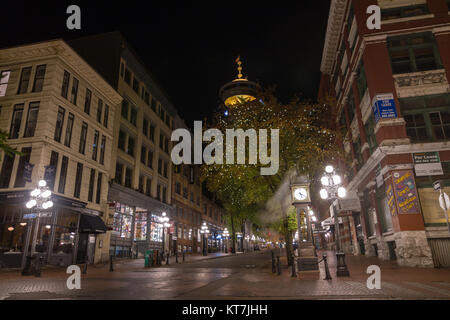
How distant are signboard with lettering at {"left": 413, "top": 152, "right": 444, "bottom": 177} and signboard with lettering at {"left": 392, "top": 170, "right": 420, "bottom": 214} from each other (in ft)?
1.73

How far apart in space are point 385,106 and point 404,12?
7425mm

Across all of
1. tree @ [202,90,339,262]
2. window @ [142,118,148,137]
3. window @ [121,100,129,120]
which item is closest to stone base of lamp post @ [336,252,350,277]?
tree @ [202,90,339,262]

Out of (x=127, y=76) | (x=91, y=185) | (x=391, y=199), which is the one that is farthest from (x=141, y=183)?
(x=391, y=199)

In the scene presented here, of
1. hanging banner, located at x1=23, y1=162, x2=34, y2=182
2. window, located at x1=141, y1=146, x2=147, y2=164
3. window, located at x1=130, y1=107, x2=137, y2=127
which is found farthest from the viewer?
window, located at x1=141, y1=146, x2=147, y2=164

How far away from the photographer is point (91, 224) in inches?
914

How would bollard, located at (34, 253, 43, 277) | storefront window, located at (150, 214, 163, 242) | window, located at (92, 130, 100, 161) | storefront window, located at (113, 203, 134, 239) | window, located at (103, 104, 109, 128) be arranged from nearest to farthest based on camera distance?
bollard, located at (34, 253, 43, 277) → window, located at (92, 130, 100, 161) → window, located at (103, 104, 109, 128) → storefront window, located at (113, 203, 134, 239) → storefront window, located at (150, 214, 163, 242)

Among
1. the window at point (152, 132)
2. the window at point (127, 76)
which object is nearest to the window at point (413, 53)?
the window at point (127, 76)

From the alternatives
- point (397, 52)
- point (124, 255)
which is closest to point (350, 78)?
point (397, 52)

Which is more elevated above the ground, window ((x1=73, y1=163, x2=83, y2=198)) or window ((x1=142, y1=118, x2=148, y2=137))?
window ((x1=142, y1=118, x2=148, y2=137))

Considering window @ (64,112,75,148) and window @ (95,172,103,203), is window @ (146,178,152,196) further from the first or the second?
window @ (64,112,75,148)

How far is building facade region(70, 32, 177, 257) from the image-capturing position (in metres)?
29.5

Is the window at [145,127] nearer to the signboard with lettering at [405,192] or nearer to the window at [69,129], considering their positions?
the window at [69,129]
